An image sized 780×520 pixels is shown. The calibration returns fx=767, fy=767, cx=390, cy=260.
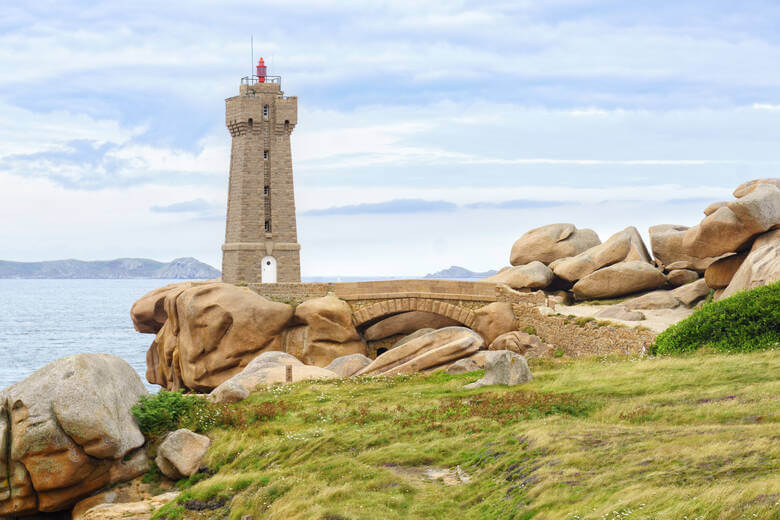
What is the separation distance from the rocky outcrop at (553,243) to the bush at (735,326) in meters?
23.5

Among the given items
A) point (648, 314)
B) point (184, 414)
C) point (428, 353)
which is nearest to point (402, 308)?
point (428, 353)

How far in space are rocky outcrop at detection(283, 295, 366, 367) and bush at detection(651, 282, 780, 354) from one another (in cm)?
2015

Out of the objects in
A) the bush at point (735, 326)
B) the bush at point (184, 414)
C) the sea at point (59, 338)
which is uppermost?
the bush at point (735, 326)

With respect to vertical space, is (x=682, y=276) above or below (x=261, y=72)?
below

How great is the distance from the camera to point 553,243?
49.0 meters

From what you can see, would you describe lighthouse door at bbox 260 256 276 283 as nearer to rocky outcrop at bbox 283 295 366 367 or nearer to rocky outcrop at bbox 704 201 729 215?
rocky outcrop at bbox 283 295 366 367

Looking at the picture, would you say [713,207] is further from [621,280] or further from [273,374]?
[273,374]

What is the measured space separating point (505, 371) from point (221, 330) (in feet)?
73.4

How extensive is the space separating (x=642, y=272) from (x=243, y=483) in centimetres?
2930

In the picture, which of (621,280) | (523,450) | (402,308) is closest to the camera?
(523,450)

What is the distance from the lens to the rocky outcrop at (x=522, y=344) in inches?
1406

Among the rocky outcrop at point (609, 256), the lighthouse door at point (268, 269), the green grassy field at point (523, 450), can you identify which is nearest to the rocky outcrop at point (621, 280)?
the rocky outcrop at point (609, 256)

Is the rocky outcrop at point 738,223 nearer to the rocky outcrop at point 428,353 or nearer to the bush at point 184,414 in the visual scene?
the rocky outcrop at point 428,353

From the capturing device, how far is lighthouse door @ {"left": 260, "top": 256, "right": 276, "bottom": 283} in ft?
164
